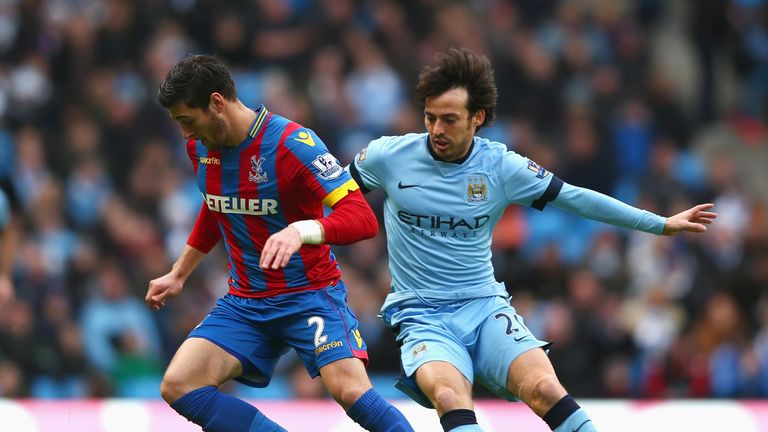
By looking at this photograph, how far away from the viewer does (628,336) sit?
465 inches

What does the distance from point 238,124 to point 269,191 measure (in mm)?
358

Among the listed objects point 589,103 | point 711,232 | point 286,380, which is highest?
point 589,103

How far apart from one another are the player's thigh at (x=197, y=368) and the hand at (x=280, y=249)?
1.03 metres

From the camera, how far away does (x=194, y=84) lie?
668 cm

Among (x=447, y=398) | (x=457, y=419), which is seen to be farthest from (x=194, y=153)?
(x=457, y=419)

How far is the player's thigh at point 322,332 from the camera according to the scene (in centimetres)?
684

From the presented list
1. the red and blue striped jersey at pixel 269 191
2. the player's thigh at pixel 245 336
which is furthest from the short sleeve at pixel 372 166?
the player's thigh at pixel 245 336

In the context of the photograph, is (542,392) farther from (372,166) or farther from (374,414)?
(372,166)

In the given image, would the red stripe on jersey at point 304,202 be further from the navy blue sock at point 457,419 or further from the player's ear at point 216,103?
the navy blue sock at point 457,419

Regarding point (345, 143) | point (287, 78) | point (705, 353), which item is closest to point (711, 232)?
point (705, 353)

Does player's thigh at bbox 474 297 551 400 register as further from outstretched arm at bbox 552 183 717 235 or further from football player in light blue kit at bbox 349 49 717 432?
outstretched arm at bbox 552 183 717 235

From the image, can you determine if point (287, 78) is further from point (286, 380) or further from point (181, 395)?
point (181, 395)

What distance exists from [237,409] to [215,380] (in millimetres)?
183

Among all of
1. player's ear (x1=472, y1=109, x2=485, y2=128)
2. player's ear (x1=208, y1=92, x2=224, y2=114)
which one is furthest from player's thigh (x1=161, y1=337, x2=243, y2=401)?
player's ear (x1=472, y1=109, x2=485, y2=128)
